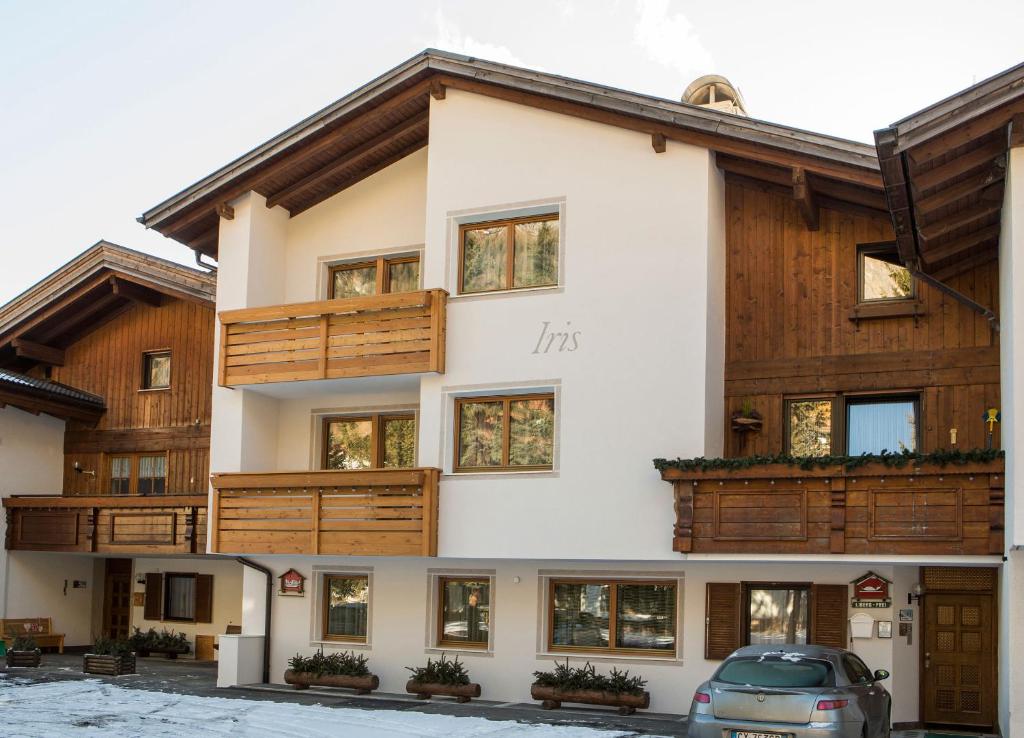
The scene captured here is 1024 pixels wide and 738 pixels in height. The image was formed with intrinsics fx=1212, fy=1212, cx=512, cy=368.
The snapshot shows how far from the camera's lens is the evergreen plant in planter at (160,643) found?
84.1 feet

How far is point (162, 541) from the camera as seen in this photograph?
76.1 ft

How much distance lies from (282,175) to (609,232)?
20.1 feet

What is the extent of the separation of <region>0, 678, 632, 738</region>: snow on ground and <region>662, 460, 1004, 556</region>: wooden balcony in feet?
10.1

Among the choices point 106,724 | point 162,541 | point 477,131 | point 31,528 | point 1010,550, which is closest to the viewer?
point 1010,550

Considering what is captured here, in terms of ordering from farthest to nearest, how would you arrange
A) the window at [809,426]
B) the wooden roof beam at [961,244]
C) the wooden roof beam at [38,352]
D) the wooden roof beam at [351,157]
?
the wooden roof beam at [38,352], the wooden roof beam at [351,157], the window at [809,426], the wooden roof beam at [961,244]

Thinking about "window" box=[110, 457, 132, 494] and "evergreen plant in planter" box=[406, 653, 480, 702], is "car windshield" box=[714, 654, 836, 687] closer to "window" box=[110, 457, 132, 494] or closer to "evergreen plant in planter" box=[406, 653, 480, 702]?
"evergreen plant in planter" box=[406, 653, 480, 702]

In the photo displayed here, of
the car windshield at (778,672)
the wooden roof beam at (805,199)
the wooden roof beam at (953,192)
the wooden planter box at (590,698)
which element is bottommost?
the wooden planter box at (590,698)

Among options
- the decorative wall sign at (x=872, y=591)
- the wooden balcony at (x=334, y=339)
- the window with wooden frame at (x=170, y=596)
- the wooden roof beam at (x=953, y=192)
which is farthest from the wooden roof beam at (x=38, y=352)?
the wooden roof beam at (x=953, y=192)

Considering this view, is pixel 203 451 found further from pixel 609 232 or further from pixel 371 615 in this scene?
pixel 609 232

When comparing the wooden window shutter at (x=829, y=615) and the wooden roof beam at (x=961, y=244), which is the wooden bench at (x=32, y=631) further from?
the wooden roof beam at (x=961, y=244)

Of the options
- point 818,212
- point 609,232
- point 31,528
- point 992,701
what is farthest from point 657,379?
point 31,528

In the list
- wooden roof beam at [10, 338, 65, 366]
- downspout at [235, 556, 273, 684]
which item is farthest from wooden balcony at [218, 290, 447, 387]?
wooden roof beam at [10, 338, 65, 366]

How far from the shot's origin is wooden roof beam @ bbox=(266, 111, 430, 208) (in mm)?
20391

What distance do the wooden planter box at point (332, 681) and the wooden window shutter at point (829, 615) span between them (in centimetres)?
719
